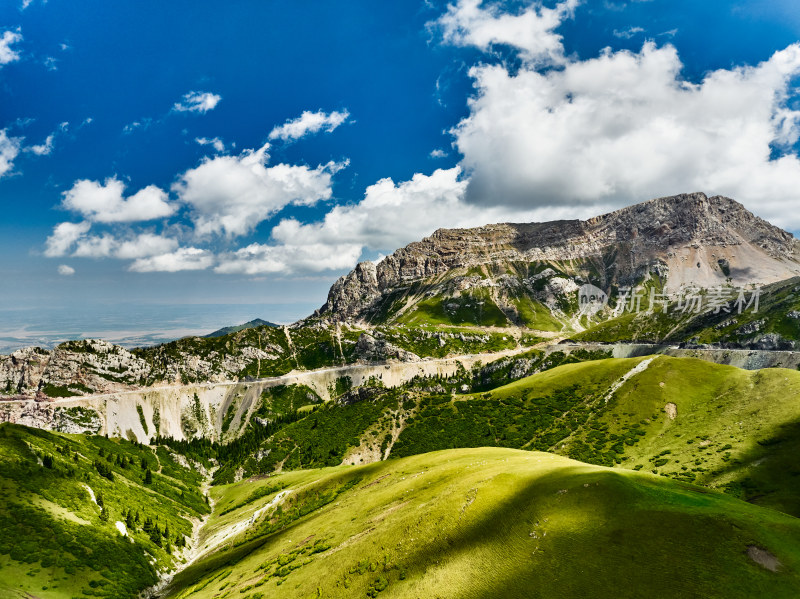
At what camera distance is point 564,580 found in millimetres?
20422

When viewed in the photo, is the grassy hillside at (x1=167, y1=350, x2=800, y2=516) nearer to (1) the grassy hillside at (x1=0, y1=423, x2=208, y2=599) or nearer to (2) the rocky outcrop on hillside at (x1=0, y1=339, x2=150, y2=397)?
(1) the grassy hillside at (x1=0, y1=423, x2=208, y2=599)

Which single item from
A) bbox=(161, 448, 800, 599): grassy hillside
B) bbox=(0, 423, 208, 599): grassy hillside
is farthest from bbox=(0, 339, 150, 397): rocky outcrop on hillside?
bbox=(161, 448, 800, 599): grassy hillside

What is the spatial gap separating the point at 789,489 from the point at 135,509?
101m

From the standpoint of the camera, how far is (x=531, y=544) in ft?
79.6

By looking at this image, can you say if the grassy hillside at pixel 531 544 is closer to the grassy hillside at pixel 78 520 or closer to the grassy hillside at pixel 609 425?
the grassy hillside at pixel 78 520

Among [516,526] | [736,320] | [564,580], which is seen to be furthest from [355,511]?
[736,320]

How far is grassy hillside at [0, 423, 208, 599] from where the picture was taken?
47.7 metres

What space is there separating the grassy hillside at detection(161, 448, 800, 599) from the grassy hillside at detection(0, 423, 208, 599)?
13.3m

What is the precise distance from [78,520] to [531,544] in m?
71.3

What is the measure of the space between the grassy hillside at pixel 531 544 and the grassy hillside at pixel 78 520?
522 inches

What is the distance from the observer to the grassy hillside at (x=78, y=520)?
156 feet

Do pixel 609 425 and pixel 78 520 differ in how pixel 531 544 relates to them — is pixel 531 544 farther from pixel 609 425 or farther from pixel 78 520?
pixel 78 520

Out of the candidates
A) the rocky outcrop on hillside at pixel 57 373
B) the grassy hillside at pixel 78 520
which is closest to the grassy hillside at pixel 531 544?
the grassy hillside at pixel 78 520

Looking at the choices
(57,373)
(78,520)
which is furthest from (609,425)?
(57,373)
